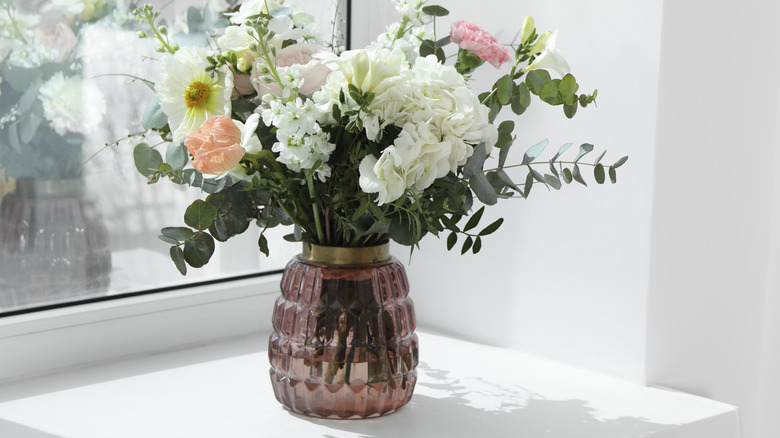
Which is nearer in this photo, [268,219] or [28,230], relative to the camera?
[268,219]

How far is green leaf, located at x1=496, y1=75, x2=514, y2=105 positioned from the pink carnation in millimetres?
40

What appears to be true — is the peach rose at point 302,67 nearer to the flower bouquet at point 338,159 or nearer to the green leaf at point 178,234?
the flower bouquet at point 338,159

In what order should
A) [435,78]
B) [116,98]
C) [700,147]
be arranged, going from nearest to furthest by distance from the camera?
[435,78] < [700,147] < [116,98]

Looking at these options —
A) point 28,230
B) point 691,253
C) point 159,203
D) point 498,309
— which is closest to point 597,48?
point 691,253

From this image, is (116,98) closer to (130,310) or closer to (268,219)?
(130,310)

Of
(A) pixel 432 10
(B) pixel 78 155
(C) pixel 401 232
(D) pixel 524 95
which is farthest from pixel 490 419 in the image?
(B) pixel 78 155

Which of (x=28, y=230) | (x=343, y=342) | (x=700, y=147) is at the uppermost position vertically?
(x=700, y=147)

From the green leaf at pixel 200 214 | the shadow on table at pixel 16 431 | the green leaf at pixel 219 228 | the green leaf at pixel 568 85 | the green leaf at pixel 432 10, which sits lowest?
the shadow on table at pixel 16 431

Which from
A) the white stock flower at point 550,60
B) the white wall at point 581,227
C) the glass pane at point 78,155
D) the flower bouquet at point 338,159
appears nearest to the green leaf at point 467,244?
the flower bouquet at point 338,159

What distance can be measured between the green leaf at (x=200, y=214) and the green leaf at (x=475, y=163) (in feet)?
0.94

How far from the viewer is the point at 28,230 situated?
129 centimetres

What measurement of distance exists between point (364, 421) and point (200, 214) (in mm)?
340

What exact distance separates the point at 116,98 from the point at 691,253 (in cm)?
88

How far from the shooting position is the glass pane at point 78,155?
1257 millimetres
